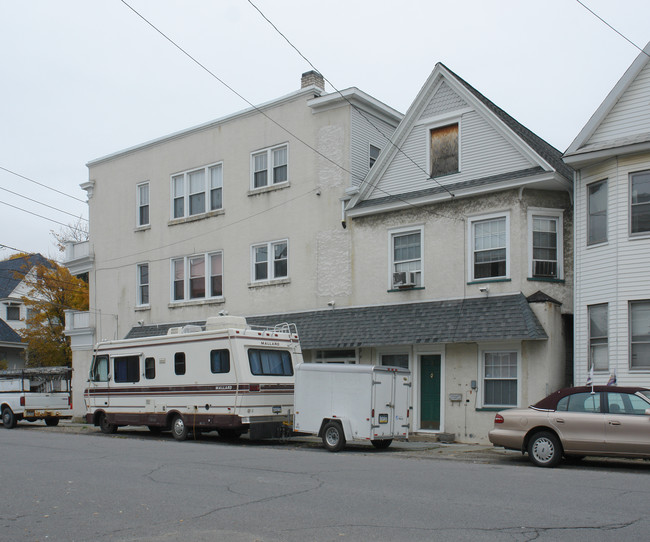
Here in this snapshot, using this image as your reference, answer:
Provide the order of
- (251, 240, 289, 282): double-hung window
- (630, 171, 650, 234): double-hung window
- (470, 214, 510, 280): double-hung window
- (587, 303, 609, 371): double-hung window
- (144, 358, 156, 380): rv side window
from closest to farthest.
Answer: (630, 171, 650, 234): double-hung window → (587, 303, 609, 371): double-hung window → (470, 214, 510, 280): double-hung window → (144, 358, 156, 380): rv side window → (251, 240, 289, 282): double-hung window

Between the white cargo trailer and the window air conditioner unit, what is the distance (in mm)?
3746

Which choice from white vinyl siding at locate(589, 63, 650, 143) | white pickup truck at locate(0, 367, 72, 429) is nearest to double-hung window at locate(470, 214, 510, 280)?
white vinyl siding at locate(589, 63, 650, 143)

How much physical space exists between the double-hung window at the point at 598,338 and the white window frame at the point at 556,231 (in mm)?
1550

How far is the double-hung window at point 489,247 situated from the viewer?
19031 millimetres

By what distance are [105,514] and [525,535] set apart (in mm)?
4693

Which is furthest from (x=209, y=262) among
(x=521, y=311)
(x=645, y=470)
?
(x=645, y=470)

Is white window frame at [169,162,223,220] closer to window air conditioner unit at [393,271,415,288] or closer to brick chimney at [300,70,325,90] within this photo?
brick chimney at [300,70,325,90]

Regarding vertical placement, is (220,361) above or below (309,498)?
above

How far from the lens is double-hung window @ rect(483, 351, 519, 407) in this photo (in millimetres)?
18516

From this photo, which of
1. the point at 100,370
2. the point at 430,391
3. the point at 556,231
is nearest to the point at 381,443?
the point at 430,391

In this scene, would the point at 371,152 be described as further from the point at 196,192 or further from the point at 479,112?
the point at 196,192

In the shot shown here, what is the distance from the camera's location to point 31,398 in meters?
25.6

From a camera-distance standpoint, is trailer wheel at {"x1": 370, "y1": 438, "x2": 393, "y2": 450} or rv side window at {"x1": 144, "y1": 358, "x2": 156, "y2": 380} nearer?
trailer wheel at {"x1": 370, "y1": 438, "x2": 393, "y2": 450}

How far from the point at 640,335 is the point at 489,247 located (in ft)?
14.3
